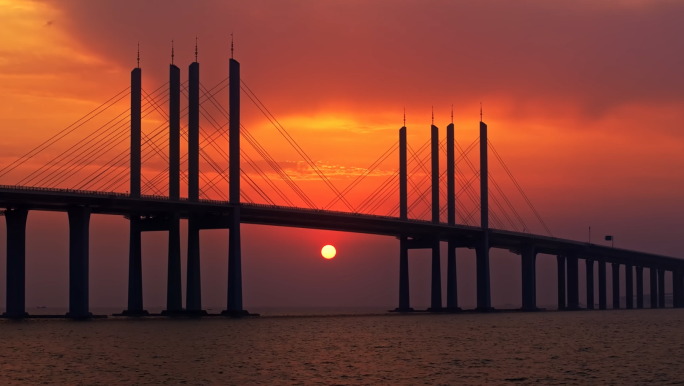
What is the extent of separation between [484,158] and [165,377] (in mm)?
84652

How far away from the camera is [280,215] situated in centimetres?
9231

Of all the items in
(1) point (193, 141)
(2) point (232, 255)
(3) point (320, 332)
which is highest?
(1) point (193, 141)

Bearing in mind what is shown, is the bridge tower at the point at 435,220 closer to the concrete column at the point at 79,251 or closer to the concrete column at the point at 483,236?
the concrete column at the point at 483,236

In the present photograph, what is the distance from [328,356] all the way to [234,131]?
1390 inches

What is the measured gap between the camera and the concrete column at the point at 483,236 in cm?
11638

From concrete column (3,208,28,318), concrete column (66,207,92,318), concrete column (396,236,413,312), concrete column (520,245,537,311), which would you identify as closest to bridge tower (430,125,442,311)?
concrete column (396,236,413,312)

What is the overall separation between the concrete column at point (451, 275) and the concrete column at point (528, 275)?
17.7m

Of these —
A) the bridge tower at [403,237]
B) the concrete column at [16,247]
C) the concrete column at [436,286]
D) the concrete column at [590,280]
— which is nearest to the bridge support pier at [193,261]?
the concrete column at [16,247]

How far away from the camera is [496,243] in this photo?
419 ft

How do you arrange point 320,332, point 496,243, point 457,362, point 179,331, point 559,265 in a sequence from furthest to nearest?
point 559,265 → point 496,243 → point 320,332 → point 179,331 → point 457,362

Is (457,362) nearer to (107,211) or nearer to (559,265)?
(107,211)

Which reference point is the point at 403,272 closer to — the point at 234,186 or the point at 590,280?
the point at 234,186

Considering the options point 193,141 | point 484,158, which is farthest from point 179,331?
point 484,158

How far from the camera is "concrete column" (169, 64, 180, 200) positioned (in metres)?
80.8
